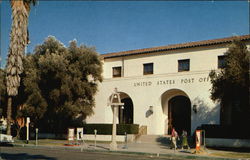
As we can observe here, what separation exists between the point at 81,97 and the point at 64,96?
1969 millimetres

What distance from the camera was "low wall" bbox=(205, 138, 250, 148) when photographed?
20609 millimetres

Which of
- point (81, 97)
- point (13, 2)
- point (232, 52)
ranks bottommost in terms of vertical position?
point (81, 97)

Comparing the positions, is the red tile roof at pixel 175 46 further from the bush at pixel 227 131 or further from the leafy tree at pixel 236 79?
the bush at pixel 227 131

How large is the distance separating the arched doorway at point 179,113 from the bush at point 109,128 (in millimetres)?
3870

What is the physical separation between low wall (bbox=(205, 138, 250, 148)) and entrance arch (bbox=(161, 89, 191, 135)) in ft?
21.4

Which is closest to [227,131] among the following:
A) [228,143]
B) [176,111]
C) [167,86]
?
[228,143]

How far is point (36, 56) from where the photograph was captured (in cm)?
2744

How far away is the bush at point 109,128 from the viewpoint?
26.2 metres

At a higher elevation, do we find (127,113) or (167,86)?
(167,86)

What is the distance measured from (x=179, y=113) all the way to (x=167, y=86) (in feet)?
11.7

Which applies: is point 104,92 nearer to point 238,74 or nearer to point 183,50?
point 183,50

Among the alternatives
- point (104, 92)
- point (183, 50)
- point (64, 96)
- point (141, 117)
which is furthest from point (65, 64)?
point (183, 50)

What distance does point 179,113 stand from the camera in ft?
94.8

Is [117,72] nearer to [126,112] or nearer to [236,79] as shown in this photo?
[126,112]
